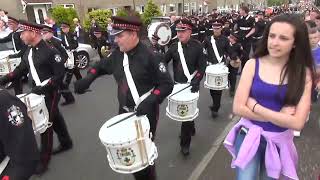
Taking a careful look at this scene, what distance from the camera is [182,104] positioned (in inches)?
203

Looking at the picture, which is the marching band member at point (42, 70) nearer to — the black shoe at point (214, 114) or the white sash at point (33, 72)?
the white sash at point (33, 72)

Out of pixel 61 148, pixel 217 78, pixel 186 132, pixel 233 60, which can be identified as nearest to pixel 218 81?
pixel 217 78

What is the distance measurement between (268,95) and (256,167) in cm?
61

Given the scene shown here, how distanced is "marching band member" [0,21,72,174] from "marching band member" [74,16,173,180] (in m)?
1.34

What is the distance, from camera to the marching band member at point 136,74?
3723 millimetres

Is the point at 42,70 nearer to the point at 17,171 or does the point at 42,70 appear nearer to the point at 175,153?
the point at 175,153

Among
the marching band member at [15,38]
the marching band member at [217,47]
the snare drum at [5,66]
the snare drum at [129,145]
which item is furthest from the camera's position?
the marching band member at [15,38]

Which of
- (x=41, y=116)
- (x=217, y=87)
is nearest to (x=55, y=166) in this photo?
(x=41, y=116)

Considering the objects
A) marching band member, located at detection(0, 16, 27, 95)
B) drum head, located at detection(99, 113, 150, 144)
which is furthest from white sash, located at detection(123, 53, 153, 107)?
marching band member, located at detection(0, 16, 27, 95)

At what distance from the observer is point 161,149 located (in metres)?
5.72

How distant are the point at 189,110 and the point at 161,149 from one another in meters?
0.91

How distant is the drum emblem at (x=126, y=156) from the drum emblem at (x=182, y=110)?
6.36ft

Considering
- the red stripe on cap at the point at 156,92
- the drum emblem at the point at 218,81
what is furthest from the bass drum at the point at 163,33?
the red stripe on cap at the point at 156,92

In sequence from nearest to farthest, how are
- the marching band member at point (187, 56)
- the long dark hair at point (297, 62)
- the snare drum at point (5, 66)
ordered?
the long dark hair at point (297, 62) → the marching band member at point (187, 56) → the snare drum at point (5, 66)
